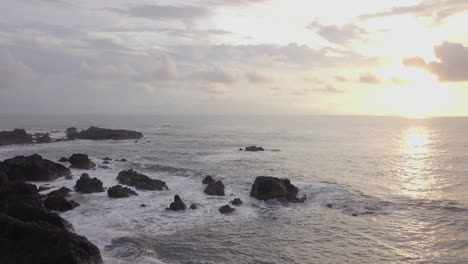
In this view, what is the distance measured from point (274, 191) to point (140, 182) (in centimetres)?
1615

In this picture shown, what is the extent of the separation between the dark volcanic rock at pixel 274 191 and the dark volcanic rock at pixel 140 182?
1103 centimetres

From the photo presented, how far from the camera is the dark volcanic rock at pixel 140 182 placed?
138 feet

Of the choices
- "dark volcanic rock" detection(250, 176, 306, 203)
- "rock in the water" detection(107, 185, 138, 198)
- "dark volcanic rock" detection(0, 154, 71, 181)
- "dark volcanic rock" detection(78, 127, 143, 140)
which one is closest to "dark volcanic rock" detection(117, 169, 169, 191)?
"rock in the water" detection(107, 185, 138, 198)

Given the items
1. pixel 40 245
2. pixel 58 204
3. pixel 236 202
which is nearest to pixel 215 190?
pixel 236 202

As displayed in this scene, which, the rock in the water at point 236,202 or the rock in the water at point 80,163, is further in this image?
the rock in the water at point 80,163

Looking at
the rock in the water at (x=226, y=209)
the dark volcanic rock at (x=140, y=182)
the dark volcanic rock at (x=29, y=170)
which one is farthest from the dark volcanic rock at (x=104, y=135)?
the rock in the water at (x=226, y=209)

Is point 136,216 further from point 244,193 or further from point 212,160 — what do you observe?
point 212,160

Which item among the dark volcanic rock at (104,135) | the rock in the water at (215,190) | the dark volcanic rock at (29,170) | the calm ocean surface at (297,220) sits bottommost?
the calm ocean surface at (297,220)

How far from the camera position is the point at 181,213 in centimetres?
3250

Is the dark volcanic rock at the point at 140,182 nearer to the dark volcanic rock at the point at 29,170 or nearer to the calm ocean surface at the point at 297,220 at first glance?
the calm ocean surface at the point at 297,220

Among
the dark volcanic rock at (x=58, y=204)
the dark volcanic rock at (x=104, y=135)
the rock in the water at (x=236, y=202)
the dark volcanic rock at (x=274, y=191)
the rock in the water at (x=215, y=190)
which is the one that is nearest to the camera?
the dark volcanic rock at (x=58, y=204)

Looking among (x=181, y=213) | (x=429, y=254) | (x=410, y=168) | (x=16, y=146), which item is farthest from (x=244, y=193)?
(x=16, y=146)

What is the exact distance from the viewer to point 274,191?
37312mm

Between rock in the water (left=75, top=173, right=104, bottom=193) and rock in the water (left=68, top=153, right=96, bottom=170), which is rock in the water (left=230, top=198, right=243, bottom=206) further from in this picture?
rock in the water (left=68, top=153, right=96, bottom=170)
